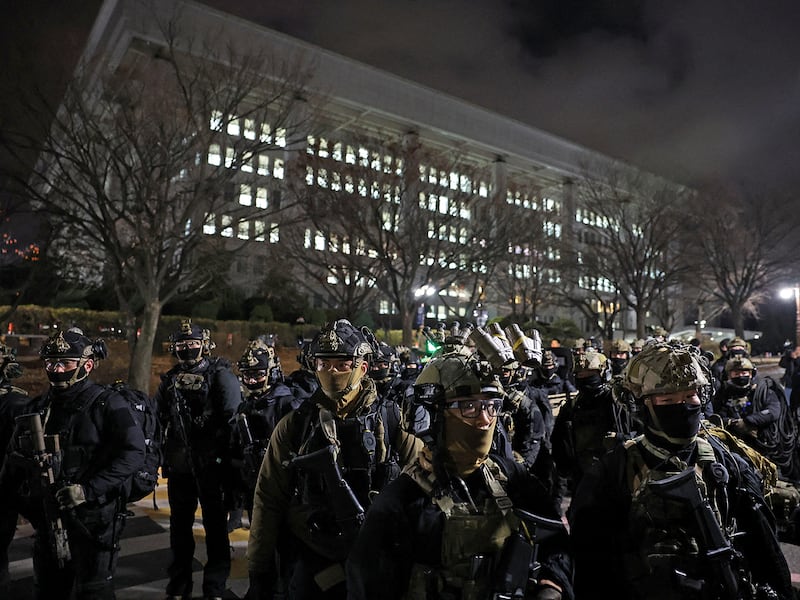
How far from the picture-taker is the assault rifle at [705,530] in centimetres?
219

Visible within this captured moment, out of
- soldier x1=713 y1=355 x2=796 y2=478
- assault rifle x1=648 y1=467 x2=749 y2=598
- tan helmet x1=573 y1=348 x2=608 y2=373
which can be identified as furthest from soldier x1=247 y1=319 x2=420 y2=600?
soldier x1=713 y1=355 x2=796 y2=478

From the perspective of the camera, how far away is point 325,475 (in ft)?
9.77

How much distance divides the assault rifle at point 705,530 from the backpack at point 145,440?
11.4 feet

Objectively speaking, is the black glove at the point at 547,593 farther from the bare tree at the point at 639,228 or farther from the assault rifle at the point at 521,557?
the bare tree at the point at 639,228

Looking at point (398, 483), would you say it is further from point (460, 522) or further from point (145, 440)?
point (145, 440)

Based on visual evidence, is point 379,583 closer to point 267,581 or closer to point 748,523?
point 267,581

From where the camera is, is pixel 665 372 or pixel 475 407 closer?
pixel 475 407

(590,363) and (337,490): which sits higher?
(590,363)

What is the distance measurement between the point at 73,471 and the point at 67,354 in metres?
0.82

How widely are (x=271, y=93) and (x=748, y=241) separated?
2232 centimetres

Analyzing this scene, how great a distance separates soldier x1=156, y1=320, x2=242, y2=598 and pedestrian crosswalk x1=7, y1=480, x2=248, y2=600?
0.34 m

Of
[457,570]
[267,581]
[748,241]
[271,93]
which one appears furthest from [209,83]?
[748,241]

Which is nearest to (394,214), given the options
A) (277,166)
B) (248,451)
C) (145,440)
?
(277,166)

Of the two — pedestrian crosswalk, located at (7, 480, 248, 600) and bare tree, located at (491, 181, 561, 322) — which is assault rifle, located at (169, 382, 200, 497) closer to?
pedestrian crosswalk, located at (7, 480, 248, 600)
